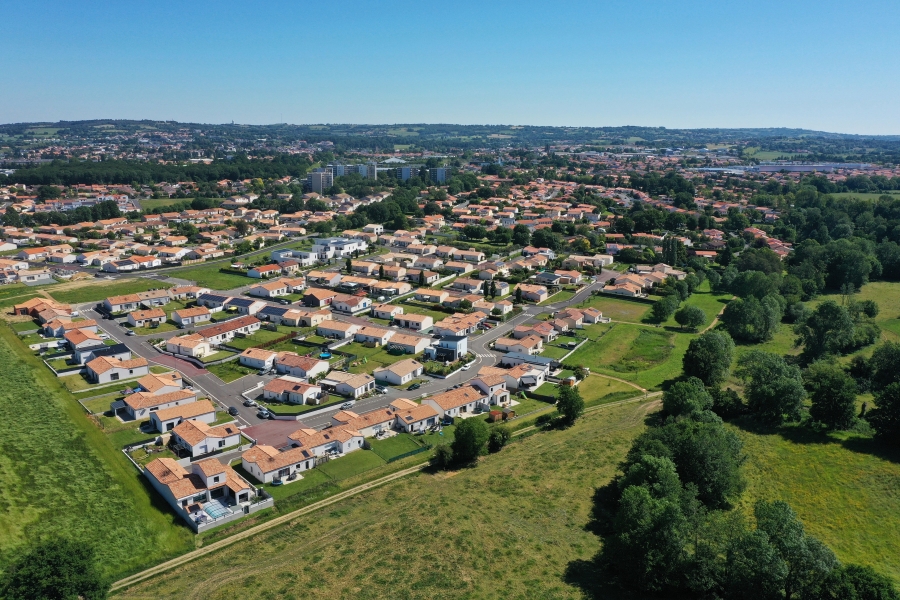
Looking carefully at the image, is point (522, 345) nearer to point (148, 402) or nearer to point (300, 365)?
point (300, 365)

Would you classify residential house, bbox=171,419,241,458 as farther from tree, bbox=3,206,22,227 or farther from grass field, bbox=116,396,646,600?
tree, bbox=3,206,22,227

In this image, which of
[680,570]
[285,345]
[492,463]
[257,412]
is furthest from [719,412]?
[285,345]

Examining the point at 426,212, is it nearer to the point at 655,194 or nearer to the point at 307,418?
the point at 655,194

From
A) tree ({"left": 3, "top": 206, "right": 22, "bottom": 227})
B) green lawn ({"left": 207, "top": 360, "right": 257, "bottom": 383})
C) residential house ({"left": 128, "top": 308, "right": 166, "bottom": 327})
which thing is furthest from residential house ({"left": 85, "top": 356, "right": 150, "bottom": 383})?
tree ({"left": 3, "top": 206, "right": 22, "bottom": 227})

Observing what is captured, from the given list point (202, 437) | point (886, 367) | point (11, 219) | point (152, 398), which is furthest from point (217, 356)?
point (11, 219)

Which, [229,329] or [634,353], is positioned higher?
[229,329]
